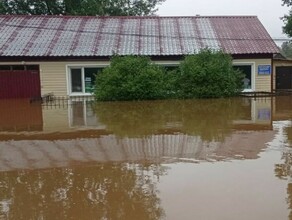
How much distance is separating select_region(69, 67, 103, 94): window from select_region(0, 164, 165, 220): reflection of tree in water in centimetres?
1449

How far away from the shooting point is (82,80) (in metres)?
20.6

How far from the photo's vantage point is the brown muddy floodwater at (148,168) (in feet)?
15.1

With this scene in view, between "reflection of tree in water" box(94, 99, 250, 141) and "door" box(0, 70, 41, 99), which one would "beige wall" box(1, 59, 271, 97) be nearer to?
"door" box(0, 70, 41, 99)

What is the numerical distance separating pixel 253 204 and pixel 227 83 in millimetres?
13651

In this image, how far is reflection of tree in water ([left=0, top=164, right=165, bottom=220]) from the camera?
178 inches

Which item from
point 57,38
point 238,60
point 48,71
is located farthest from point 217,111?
point 57,38

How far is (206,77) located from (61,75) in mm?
7894

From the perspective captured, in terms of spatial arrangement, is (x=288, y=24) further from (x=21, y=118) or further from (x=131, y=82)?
(x=21, y=118)

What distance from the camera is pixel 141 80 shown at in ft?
56.7

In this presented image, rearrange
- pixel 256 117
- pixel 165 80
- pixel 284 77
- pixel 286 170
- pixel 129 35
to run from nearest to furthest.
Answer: pixel 286 170, pixel 256 117, pixel 165 80, pixel 129 35, pixel 284 77

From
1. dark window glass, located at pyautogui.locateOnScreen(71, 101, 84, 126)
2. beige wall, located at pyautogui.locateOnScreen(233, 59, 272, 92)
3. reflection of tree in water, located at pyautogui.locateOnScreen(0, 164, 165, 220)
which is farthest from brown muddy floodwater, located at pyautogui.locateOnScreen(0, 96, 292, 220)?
beige wall, located at pyautogui.locateOnScreen(233, 59, 272, 92)

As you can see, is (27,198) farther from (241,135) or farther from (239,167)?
(241,135)

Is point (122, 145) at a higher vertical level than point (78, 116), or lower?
lower

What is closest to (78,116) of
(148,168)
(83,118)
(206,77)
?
(83,118)
